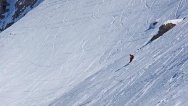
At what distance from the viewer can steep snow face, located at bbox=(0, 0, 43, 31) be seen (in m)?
42.2

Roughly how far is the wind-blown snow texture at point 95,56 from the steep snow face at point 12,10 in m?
4.45

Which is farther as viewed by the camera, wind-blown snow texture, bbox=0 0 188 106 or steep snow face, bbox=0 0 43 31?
steep snow face, bbox=0 0 43 31

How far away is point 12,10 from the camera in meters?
46.1

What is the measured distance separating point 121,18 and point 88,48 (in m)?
4.14

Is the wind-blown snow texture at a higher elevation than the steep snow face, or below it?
below

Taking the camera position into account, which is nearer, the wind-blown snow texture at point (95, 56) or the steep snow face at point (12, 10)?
→ the wind-blown snow texture at point (95, 56)

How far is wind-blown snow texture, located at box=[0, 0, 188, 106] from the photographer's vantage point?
934cm

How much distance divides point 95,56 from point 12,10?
97.4 feet

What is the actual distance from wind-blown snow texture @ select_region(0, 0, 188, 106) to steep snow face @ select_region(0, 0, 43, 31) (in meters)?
4.45

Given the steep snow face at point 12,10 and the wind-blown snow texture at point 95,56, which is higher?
the steep snow face at point 12,10

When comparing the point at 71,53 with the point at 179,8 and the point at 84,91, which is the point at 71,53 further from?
the point at 84,91

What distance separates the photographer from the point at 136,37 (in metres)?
19.8

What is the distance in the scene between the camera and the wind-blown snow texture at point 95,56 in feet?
30.7

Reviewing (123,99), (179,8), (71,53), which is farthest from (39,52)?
(123,99)
